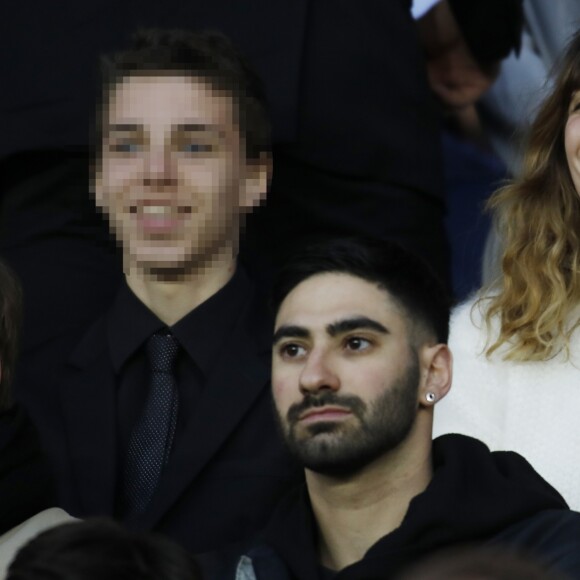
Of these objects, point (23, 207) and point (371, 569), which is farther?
point (23, 207)

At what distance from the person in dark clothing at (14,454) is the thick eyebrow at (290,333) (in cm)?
46

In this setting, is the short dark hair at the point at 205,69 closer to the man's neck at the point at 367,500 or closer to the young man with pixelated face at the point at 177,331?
the young man with pixelated face at the point at 177,331

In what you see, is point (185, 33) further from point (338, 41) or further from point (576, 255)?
point (576, 255)

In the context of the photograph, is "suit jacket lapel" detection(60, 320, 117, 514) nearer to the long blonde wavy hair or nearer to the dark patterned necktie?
the dark patterned necktie

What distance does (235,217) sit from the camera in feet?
11.2

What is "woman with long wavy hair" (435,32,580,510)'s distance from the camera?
333 cm

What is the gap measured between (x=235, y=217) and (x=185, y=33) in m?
0.38

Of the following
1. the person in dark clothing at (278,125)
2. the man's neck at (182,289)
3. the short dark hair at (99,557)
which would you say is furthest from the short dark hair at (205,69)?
the short dark hair at (99,557)

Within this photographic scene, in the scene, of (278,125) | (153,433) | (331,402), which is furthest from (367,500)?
(278,125)

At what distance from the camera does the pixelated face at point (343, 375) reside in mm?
2885

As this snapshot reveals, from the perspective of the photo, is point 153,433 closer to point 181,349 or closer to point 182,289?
point 181,349

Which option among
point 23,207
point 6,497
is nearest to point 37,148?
point 23,207

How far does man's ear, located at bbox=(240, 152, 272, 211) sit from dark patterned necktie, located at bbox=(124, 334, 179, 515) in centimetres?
30

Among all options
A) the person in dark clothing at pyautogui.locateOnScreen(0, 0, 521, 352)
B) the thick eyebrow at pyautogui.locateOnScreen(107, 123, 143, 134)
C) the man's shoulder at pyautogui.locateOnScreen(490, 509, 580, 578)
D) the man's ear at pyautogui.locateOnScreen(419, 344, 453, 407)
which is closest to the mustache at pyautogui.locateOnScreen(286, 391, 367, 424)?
the man's ear at pyautogui.locateOnScreen(419, 344, 453, 407)
